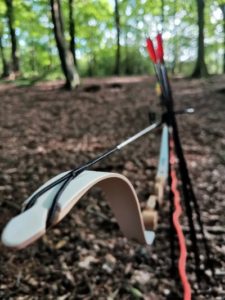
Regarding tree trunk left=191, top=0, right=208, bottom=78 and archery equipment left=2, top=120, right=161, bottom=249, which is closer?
archery equipment left=2, top=120, right=161, bottom=249

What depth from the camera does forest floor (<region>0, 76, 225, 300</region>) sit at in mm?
2676

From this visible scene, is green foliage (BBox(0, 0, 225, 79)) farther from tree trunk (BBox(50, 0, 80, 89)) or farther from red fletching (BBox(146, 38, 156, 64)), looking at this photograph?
red fletching (BBox(146, 38, 156, 64))

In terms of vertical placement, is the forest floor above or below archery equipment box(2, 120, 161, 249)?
below

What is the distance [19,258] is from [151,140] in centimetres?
327

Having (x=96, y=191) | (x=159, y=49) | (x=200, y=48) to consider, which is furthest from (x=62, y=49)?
(x=159, y=49)

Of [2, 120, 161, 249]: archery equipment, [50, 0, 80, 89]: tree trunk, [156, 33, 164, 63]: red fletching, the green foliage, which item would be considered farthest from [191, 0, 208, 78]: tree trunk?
[2, 120, 161, 249]: archery equipment

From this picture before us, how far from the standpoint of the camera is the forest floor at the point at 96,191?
8.78ft

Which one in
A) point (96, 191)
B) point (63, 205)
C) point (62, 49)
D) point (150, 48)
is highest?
point (62, 49)

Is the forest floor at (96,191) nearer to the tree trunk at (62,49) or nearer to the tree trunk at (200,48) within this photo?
the tree trunk at (62,49)

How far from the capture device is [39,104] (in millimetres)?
7578

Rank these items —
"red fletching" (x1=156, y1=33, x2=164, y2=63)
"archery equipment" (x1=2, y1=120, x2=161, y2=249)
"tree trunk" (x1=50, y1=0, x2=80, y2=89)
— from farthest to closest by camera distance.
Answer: "tree trunk" (x1=50, y1=0, x2=80, y2=89) < "red fletching" (x1=156, y1=33, x2=164, y2=63) < "archery equipment" (x1=2, y1=120, x2=161, y2=249)

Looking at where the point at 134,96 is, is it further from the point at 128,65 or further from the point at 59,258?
the point at 128,65

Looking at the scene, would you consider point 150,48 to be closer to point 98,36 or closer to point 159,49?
point 159,49

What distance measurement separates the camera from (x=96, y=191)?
157 inches
